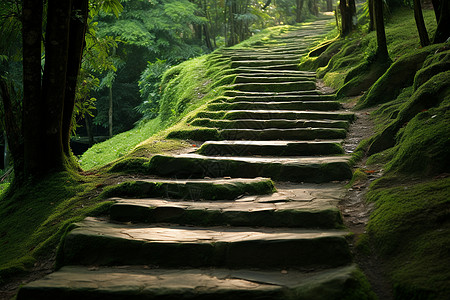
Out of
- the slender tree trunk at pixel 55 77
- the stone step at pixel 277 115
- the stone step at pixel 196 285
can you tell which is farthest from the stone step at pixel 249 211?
the stone step at pixel 277 115

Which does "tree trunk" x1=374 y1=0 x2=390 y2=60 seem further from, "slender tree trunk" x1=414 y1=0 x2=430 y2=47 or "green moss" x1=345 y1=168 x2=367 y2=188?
"green moss" x1=345 y1=168 x2=367 y2=188

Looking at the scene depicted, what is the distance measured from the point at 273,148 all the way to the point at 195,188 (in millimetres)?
1588

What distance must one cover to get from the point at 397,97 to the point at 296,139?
1853 mm

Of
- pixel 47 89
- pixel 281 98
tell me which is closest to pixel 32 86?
pixel 47 89

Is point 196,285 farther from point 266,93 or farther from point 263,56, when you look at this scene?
point 263,56

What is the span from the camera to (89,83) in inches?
240

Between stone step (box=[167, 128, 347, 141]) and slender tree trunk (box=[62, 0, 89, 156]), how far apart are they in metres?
1.71

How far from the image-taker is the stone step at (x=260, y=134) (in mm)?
5973

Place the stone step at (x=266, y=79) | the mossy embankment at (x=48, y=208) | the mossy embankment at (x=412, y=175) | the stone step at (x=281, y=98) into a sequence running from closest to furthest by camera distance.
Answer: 1. the mossy embankment at (x=412, y=175)
2. the mossy embankment at (x=48, y=208)
3. the stone step at (x=281, y=98)
4. the stone step at (x=266, y=79)

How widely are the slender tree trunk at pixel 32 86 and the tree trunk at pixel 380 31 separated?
5725 millimetres

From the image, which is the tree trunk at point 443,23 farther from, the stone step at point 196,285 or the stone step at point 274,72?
the stone step at point 196,285

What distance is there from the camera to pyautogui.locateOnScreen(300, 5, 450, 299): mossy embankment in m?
2.63

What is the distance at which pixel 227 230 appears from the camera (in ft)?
11.9

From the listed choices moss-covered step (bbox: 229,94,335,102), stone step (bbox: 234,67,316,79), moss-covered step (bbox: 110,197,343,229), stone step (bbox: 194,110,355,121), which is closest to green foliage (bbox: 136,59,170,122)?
stone step (bbox: 234,67,316,79)
